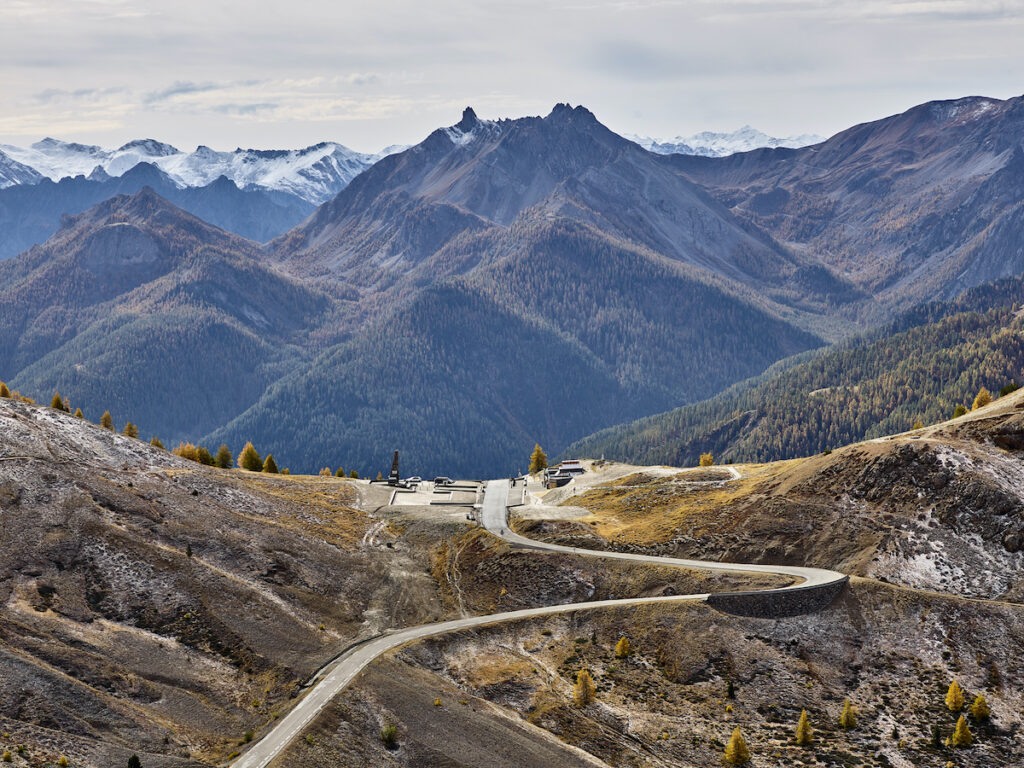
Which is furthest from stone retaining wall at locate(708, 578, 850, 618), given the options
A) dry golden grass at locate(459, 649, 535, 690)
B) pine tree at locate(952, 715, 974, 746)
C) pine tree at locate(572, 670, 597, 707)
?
dry golden grass at locate(459, 649, 535, 690)

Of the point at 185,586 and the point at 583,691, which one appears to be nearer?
the point at 583,691

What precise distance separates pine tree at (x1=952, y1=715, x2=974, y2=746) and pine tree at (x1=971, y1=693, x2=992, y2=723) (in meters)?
2.67

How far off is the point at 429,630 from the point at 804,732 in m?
36.1

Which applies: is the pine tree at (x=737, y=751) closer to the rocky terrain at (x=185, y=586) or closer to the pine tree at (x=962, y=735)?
the rocky terrain at (x=185, y=586)

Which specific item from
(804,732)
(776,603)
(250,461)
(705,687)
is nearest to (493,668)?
(705,687)

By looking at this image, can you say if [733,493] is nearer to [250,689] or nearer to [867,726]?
[867,726]

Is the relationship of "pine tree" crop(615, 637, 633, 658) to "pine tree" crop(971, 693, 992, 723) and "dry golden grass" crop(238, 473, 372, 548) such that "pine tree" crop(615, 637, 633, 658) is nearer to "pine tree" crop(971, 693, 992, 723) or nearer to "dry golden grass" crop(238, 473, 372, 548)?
"pine tree" crop(971, 693, 992, 723)

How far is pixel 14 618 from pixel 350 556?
42.0 metres

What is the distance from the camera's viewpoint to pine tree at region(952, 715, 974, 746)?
253 feet

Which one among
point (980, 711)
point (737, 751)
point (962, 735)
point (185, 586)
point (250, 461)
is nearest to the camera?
point (737, 751)

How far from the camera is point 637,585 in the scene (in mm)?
101500

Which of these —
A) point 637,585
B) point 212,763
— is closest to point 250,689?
point 212,763

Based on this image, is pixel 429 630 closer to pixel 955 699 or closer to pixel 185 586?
pixel 185 586

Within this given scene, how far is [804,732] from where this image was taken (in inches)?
3036
